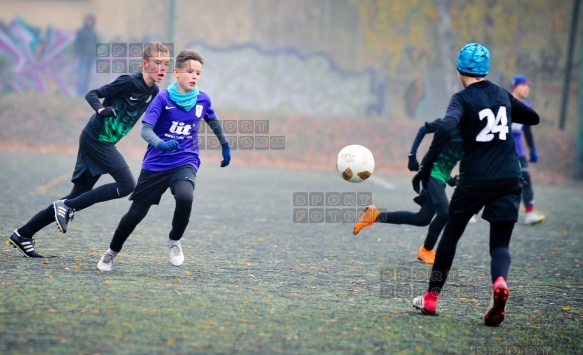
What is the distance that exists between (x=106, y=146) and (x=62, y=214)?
751mm

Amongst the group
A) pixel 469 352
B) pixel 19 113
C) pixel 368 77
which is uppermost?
pixel 368 77

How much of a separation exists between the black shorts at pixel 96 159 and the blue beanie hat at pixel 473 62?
323 cm

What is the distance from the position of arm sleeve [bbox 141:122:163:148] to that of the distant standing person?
22406 millimetres

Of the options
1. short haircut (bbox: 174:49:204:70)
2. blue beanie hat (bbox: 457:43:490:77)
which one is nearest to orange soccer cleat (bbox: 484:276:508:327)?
blue beanie hat (bbox: 457:43:490:77)

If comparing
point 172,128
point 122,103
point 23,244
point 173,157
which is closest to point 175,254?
point 173,157

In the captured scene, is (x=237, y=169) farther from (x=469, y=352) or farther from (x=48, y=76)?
(x=469, y=352)

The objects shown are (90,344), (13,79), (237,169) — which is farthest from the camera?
(13,79)

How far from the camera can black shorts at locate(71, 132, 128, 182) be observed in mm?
7059

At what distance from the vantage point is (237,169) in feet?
65.9

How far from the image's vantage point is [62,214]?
677 centimetres

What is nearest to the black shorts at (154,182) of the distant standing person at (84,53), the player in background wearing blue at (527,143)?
the player in background wearing blue at (527,143)

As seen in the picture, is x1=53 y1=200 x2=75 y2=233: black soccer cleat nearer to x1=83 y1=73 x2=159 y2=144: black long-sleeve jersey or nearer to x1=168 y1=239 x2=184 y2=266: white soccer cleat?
x1=83 y1=73 x2=159 y2=144: black long-sleeve jersey

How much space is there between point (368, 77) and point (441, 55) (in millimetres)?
2702

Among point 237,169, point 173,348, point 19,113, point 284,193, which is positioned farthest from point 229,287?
point 19,113
